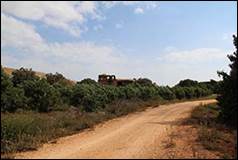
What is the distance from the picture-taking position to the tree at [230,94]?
1991 centimetres

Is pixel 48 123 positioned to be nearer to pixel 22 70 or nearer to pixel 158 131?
pixel 158 131

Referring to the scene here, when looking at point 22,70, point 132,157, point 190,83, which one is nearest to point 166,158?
point 132,157

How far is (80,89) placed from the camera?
3341cm

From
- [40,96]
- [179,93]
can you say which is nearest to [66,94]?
[40,96]

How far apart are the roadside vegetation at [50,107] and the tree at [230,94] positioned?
3.93 ft

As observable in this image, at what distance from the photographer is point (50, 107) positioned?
29.8m

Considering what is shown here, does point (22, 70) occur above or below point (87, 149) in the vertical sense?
above

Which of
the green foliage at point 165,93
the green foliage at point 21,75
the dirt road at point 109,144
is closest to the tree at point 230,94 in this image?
the dirt road at point 109,144

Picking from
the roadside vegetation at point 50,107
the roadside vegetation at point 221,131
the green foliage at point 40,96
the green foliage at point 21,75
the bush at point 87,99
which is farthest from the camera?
the green foliage at point 21,75

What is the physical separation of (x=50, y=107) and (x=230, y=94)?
14.0m

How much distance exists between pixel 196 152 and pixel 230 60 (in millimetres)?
8585

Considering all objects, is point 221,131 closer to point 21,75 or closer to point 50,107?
point 50,107

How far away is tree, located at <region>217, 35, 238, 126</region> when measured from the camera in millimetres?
19906

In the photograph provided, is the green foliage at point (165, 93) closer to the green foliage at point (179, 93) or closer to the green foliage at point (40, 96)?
the green foliage at point (179, 93)
